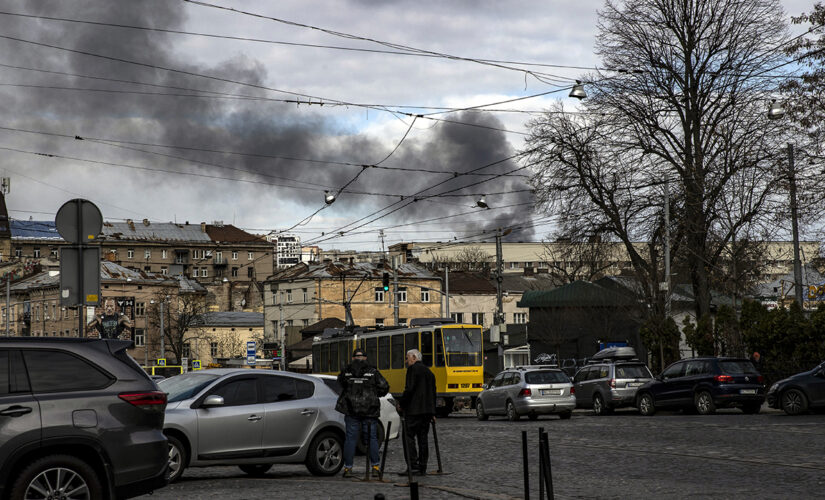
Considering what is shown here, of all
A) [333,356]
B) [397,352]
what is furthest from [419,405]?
[333,356]

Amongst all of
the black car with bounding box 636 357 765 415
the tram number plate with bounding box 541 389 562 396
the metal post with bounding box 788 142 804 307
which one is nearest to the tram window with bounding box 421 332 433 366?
the tram number plate with bounding box 541 389 562 396

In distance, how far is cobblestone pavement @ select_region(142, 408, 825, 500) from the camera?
1216cm

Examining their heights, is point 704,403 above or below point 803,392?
below

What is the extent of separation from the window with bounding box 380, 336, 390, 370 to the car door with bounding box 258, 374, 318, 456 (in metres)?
24.2

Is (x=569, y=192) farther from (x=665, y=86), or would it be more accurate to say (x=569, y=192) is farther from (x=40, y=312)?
(x=40, y=312)

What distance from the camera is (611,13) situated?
43781 mm

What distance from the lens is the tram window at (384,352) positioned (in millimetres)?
39312

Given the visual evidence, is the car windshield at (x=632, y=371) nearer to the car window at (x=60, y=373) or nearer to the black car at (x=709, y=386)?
the black car at (x=709, y=386)

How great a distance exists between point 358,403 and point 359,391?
176 millimetres

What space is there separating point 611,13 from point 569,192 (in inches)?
305

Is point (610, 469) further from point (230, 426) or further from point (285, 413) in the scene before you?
point (230, 426)

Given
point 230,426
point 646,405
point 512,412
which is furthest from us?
point 646,405

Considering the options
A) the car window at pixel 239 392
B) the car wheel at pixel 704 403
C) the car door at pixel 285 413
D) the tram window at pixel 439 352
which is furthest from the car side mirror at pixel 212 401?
the tram window at pixel 439 352

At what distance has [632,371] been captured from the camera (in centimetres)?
3344
